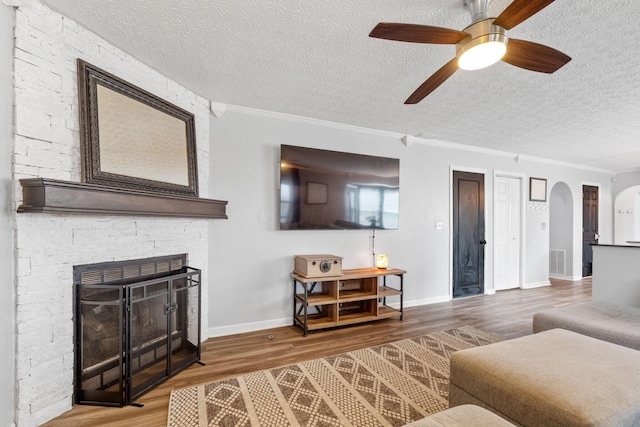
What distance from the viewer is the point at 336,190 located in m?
3.57

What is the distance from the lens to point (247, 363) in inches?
99.2

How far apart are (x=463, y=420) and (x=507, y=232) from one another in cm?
496

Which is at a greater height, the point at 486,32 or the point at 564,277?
the point at 486,32

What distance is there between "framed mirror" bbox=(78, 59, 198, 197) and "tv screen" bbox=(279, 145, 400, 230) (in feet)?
3.33

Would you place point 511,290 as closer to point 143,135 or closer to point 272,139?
point 272,139

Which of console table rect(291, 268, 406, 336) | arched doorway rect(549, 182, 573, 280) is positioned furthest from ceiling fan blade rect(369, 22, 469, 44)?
arched doorway rect(549, 182, 573, 280)

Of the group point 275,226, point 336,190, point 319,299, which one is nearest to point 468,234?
point 336,190

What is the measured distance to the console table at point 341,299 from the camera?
3203mm

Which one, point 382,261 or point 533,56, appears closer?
point 533,56

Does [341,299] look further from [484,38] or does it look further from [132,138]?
[484,38]

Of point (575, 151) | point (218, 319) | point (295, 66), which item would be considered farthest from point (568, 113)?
point (218, 319)

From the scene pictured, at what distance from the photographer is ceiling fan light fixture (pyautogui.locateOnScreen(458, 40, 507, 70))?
1540mm

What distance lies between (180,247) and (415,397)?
224 cm

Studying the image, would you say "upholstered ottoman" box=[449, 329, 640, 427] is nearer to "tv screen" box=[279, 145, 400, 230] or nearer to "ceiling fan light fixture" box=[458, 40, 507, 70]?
"ceiling fan light fixture" box=[458, 40, 507, 70]
